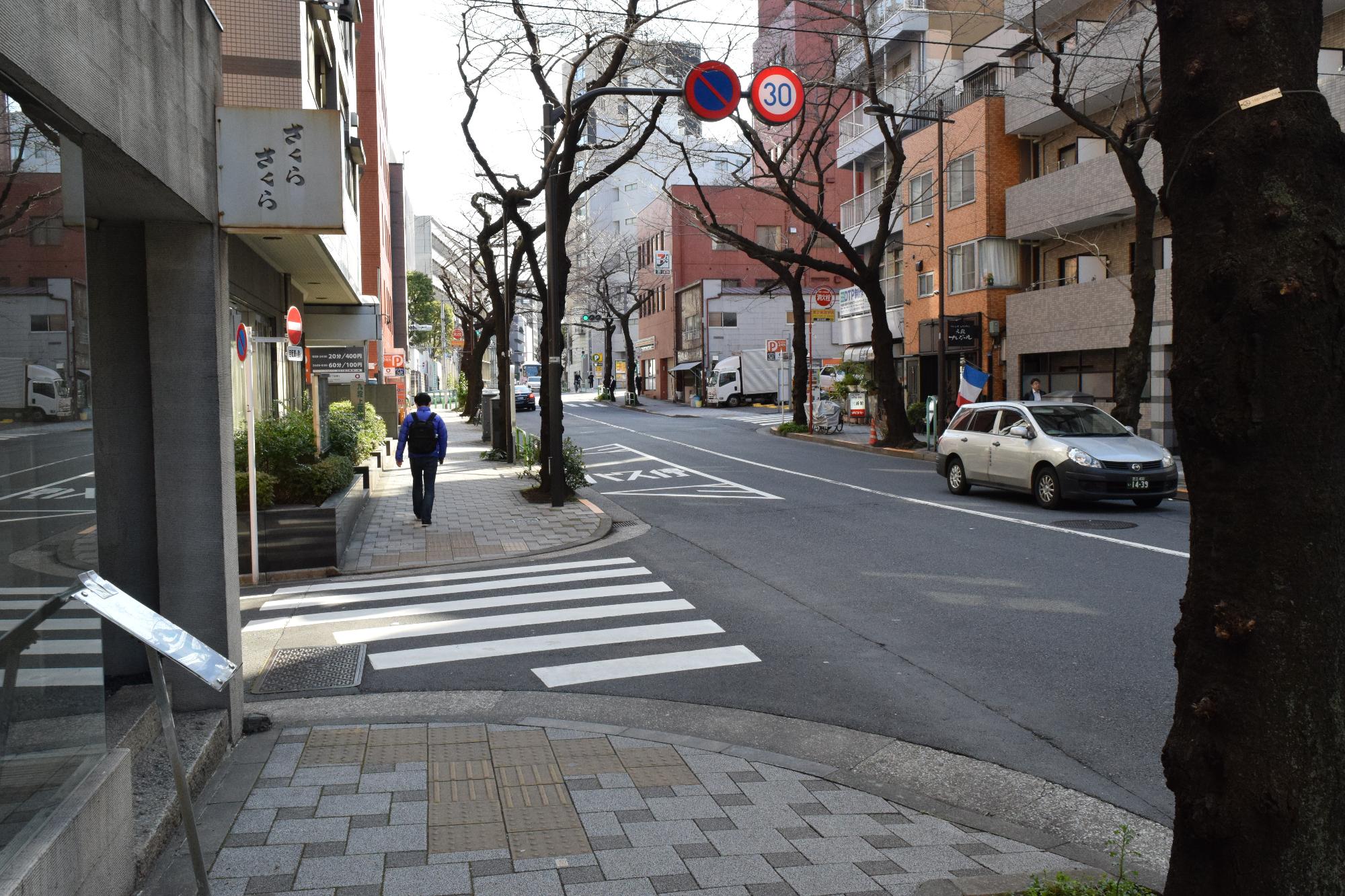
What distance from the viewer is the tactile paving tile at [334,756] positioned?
5.48 m

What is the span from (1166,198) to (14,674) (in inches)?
147

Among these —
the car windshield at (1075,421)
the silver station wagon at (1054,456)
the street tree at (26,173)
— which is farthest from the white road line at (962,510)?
the street tree at (26,173)

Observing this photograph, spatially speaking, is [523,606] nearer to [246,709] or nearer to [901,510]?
[246,709]

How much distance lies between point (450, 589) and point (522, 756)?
5.54 m

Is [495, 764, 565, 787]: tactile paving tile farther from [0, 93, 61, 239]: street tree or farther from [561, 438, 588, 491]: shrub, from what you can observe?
[561, 438, 588, 491]: shrub

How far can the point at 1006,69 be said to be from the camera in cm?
3553

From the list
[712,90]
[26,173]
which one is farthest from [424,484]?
[26,173]

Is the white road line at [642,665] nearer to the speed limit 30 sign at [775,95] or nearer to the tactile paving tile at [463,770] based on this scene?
the tactile paving tile at [463,770]

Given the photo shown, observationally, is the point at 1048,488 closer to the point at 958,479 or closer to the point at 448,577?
the point at 958,479

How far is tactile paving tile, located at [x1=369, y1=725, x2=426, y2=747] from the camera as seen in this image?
5863 millimetres

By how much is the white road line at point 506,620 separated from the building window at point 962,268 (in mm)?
29065

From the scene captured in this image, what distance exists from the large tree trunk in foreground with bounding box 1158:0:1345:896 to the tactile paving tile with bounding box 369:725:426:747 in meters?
3.96

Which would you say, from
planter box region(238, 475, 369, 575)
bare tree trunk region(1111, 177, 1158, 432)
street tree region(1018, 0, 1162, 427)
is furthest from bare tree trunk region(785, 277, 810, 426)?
planter box region(238, 475, 369, 575)

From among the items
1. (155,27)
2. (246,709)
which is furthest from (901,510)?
(155,27)
